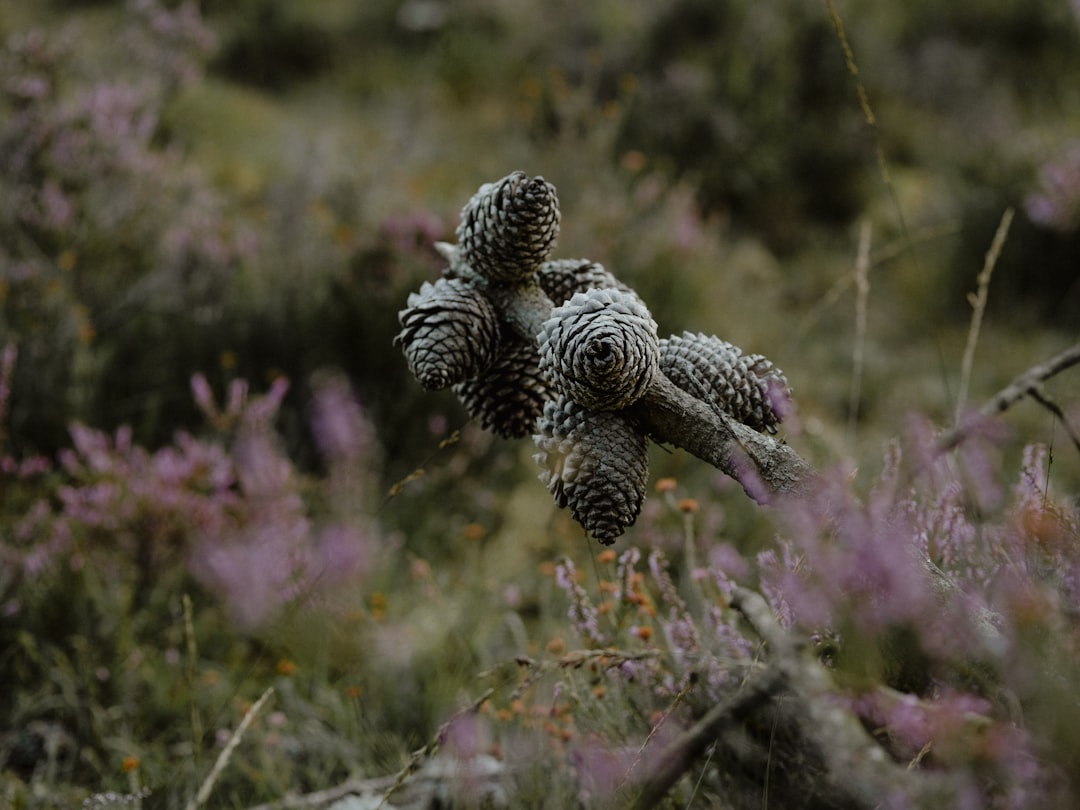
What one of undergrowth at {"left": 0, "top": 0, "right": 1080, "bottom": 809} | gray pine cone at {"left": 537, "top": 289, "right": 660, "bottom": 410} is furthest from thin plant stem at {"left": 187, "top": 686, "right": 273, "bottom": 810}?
gray pine cone at {"left": 537, "top": 289, "right": 660, "bottom": 410}

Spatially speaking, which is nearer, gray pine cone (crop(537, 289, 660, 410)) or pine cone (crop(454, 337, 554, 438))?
gray pine cone (crop(537, 289, 660, 410))

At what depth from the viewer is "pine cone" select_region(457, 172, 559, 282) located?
0.78 m

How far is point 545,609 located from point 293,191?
2.28 m

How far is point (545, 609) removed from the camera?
1.94 m

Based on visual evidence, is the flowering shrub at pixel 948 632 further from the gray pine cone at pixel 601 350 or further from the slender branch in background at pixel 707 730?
the gray pine cone at pixel 601 350

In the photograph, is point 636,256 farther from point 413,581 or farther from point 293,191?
point 413,581

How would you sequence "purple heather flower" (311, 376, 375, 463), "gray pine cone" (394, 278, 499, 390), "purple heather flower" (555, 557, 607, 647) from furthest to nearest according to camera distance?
"purple heather flower" (311, 376, 375, 463), "purple heather flower" (555, 557, 607, 647), "gray pine cone" (394, 278, 499, 390)

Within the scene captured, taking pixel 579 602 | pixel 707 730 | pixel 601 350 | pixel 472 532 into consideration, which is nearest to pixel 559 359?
pixel 601 350

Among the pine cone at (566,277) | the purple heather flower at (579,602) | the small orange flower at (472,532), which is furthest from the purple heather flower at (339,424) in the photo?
the pine cone at (566,277)

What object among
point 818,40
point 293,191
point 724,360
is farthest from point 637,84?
point 724,360

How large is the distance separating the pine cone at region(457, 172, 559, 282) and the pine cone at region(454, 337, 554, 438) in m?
0.08

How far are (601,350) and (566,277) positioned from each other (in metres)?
0.26

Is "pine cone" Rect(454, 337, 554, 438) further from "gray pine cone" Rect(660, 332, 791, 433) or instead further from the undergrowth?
the undergrowth

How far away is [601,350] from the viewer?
0.65 m
